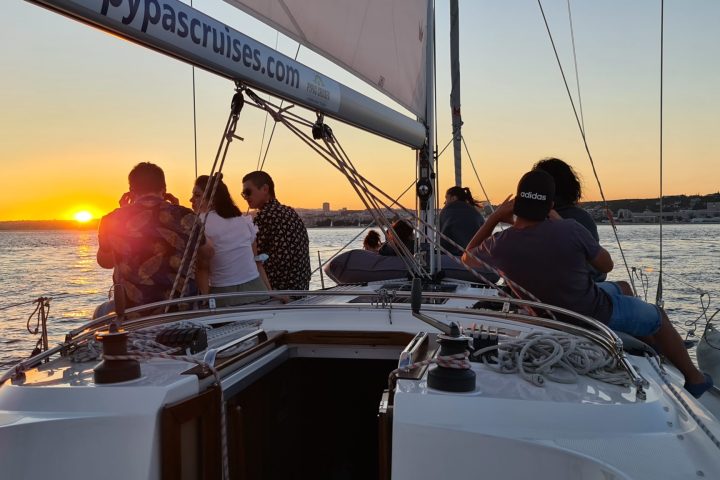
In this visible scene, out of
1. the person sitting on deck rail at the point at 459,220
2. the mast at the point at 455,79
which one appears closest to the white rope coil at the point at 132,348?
the person sitting on deck rail at the point at 459,220

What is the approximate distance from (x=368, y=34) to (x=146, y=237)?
1.74 metres

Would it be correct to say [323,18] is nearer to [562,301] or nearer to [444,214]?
[562,301]

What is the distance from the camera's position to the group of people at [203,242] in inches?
119

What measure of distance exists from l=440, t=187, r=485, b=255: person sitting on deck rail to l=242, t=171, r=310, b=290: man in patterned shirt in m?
1.67

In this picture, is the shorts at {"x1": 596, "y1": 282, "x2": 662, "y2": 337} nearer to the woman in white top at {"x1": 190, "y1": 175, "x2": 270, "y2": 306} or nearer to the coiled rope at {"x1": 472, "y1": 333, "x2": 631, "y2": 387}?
the coiled rope at {"x1": 472, "y1": 333, "x2": 631, "y2": 387}

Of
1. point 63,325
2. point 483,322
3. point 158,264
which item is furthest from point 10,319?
point 483,322

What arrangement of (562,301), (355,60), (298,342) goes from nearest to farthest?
1. (298,342)
2. (562,301)
3. (355,60)

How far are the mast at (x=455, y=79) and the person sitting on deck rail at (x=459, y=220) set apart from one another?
2.08 m

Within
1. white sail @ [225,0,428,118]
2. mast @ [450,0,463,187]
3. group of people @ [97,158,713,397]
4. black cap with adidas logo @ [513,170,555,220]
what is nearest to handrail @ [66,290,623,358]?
group of people @ [97,158,713,397]

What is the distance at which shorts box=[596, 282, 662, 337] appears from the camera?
297 cm

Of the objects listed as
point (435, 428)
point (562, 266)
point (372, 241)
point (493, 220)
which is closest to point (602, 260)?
point (562, 266)

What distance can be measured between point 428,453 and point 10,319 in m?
12.9

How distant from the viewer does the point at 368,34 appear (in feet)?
12.5

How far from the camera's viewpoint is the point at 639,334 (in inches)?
120
